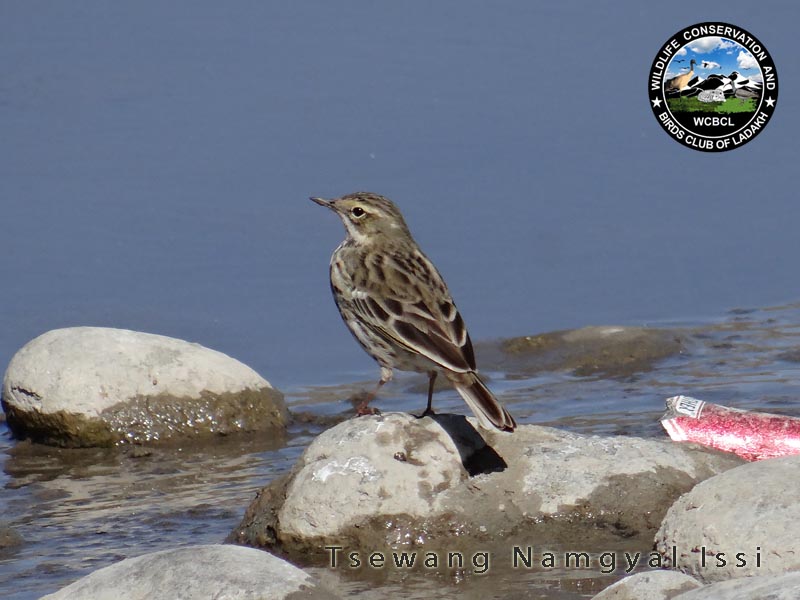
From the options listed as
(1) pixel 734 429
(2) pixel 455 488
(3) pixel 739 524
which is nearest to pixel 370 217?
(2) pixel 455 488

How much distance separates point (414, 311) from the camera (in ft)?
26.9

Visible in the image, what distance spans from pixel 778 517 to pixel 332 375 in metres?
5.36

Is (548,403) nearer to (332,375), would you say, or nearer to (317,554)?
(332,375)

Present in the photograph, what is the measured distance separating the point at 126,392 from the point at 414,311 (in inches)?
131

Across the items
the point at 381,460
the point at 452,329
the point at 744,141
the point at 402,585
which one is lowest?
the point at 402,585

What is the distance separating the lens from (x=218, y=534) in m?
8.73

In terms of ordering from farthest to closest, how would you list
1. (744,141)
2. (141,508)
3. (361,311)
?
(744,141) < (141,508) < (361,311)

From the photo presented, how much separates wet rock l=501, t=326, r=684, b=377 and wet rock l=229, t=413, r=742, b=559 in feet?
11.7

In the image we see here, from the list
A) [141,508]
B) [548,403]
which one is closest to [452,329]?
[141,508]

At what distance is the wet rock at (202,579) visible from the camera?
20.9ft

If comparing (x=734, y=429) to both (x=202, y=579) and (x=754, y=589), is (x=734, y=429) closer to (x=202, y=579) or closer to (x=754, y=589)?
(x=754, y=589)

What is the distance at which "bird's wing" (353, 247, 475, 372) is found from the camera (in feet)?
26.0

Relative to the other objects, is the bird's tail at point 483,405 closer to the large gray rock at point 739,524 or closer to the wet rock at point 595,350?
the large gray rock at point 739,524

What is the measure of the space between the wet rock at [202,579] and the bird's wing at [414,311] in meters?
1.69
